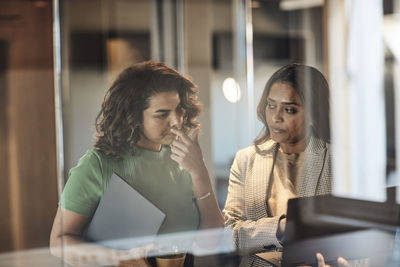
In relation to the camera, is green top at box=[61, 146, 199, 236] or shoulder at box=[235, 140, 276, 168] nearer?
green top at box=[61, 146, 199, 236]

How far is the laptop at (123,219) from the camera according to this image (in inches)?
44.1

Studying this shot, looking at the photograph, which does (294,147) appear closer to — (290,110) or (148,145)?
(290,110)

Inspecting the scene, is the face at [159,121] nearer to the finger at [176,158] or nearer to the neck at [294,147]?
the finger at [176,158]

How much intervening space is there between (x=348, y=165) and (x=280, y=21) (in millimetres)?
488

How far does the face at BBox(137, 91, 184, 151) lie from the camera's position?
45.1 inches

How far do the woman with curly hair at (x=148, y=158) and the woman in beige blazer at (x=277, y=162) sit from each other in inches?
4.1

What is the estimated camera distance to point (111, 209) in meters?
1.13

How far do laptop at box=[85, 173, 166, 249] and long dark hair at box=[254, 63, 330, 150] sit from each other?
13.4 inches

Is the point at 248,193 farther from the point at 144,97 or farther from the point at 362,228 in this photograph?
the point at 362,228

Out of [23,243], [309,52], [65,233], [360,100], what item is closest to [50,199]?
[65,233]

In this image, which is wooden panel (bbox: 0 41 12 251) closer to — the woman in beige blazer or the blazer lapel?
the woman in beige blazer

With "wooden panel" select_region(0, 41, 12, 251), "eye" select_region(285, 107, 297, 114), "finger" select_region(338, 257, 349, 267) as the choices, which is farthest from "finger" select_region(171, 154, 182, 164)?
"finger" select_region(338, 257, 349, 267)

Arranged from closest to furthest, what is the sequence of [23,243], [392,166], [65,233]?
1. [65,233]
2. [23,243]
3. [392,166]

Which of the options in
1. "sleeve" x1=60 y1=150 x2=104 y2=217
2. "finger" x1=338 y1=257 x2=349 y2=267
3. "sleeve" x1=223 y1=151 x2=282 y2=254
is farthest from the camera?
"finger" x1=338 y1=257 x2=349 y2=267
